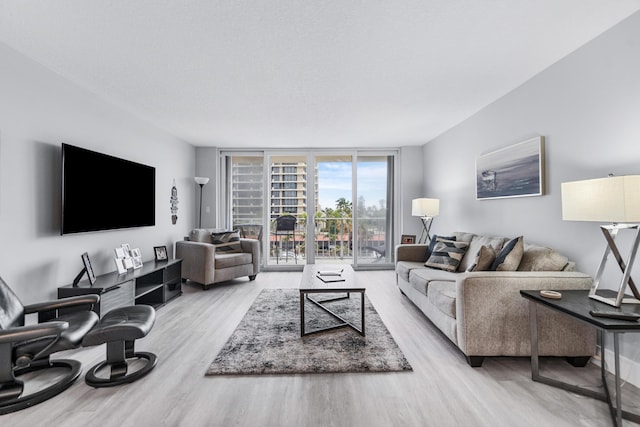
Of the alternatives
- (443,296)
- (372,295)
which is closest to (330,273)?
(372,295)

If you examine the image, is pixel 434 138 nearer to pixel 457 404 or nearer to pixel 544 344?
pixel 544 344

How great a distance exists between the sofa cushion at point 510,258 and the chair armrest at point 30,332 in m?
3.16

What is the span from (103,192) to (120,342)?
177 centimetres

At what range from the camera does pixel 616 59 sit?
205 centimetres

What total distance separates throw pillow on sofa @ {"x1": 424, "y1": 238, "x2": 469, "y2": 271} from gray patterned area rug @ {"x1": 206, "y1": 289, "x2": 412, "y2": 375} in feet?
3.23

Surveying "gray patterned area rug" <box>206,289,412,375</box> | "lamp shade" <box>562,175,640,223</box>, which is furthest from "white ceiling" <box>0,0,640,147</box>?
"gray patterned area rug" <box>206,289,412,375</box>

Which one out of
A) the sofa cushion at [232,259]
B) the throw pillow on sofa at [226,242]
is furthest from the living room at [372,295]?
the throw pillow on sofa at [226,242]

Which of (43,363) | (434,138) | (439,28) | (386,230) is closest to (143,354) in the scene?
(43,363)

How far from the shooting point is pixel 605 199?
1643mm

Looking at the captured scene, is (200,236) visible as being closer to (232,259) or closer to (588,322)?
(232,259)

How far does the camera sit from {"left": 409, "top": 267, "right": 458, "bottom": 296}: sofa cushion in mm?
2958

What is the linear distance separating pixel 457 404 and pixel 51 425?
7.48ft

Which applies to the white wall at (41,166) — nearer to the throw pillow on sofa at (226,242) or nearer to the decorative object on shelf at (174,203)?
the decorative object on shelf at (174,203)

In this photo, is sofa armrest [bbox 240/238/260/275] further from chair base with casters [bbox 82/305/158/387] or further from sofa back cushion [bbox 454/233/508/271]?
sofa back cushion [bbox 454/233/508/271]
